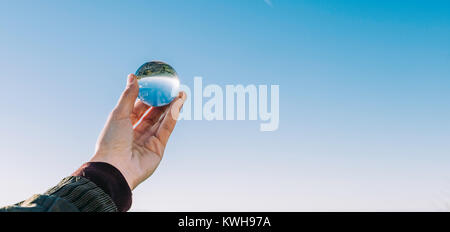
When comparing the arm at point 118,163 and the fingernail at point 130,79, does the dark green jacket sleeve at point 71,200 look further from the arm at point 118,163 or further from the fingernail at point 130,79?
the fingernail at point 130,79

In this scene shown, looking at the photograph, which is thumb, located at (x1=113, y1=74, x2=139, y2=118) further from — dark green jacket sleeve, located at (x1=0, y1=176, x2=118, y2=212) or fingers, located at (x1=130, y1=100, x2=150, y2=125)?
dark green jacket sleeve, located at (x1=0, y1=176, x2=118, y2=212)

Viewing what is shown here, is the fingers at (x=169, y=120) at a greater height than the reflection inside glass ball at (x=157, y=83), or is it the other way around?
the reflection inside glass ball at (x=157, y=83)

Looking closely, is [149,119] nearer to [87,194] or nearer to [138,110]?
[138,110]

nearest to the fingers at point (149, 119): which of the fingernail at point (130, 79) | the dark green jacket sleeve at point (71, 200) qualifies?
the fingernail at point (130, 79)

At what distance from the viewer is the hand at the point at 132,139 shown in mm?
4512

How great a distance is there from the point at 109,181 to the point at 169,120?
2410 mm

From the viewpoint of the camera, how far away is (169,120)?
5922mm

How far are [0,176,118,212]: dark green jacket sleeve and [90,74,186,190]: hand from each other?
41.9 inches

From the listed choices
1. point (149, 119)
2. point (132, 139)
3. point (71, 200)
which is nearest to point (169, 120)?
point (149, 119)

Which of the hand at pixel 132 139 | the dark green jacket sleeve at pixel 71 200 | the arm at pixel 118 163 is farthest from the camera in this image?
the hand at pixel 132 139

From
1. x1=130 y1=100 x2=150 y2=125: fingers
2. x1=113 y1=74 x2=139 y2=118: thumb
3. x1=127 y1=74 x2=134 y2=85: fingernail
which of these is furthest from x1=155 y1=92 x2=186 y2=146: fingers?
x1=127 y1=74 x2=134 y2=85: fingernail

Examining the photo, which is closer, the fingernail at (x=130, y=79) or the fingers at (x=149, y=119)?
the fingernail at (x=130, y=79)

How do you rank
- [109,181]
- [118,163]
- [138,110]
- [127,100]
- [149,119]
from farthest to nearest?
1. [138,110]
2. [149,119]
3. [127,100]
4. [118,163]
5. [109,181]
